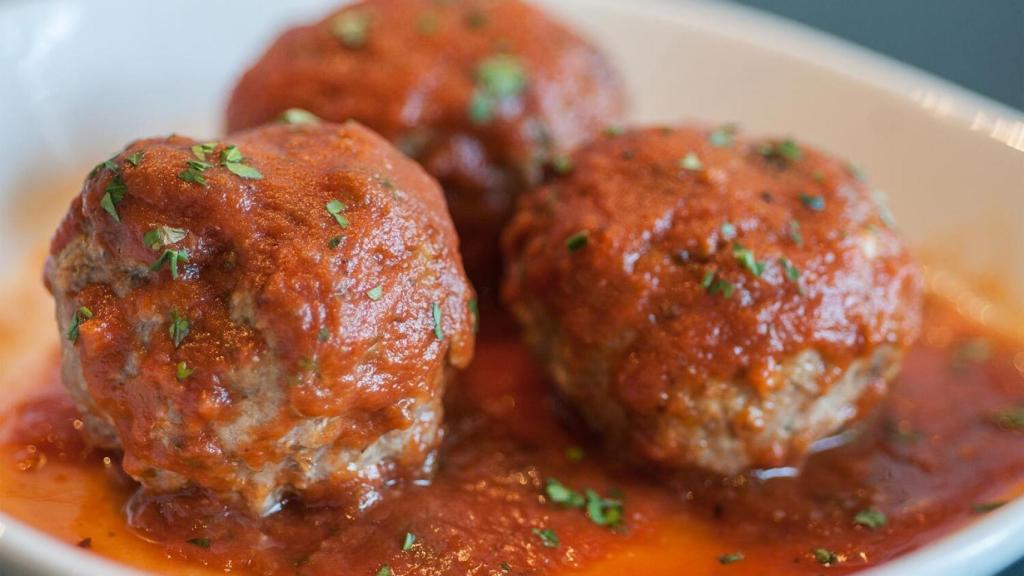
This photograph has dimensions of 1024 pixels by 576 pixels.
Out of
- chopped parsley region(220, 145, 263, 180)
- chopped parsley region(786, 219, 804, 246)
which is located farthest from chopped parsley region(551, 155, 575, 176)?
chopped parsley region(220, 145, 263, 180)

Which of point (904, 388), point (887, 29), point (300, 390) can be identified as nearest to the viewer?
point (300, 390)

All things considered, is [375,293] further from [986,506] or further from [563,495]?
[986,506]

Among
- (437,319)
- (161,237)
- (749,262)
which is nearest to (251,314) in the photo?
(161,237)

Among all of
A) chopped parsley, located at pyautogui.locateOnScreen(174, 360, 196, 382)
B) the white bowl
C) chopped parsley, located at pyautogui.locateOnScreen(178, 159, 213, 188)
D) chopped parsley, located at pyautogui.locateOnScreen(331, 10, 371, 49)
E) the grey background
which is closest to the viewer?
chopped parsley, located at pyautogui.locateOnScreen(174, 360, 196, 382)

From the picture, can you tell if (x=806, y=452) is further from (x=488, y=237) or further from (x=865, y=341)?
(x=488, y=237)

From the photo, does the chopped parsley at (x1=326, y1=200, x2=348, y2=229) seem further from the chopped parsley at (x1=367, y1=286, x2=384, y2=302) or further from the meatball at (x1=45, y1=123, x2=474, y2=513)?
the chopped parsley at (x1=367, y1=286, x2=384, y2=302)

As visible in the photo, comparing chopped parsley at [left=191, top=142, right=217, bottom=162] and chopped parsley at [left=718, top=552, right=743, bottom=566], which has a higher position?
chopped parsley at [left=191, top=142, right=217, bottom=162]

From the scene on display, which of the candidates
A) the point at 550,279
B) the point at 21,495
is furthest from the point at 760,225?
the point at 21,495
